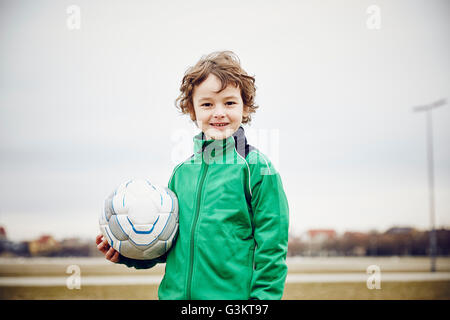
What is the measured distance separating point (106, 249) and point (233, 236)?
84 centimetres

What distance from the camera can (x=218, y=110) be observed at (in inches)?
95.0

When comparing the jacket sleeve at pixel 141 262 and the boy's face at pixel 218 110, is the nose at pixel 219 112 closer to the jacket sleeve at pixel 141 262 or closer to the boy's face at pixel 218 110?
the boy's face at pixel 218 110

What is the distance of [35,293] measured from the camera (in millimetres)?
8703

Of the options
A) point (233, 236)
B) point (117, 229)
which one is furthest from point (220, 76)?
point (117, 229)

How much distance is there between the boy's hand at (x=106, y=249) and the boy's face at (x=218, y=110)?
86 cm

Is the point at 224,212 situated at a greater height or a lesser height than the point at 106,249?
greater

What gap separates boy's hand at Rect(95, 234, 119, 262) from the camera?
253cm

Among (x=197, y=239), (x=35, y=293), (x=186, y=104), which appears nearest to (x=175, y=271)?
(x=197, y=239)

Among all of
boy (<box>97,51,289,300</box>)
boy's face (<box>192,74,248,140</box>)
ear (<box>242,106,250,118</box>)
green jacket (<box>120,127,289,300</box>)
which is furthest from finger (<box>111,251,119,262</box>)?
ear (<box>242,106,250,118</box>)

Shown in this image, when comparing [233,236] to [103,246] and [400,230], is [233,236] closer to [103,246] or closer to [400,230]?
[103,246]

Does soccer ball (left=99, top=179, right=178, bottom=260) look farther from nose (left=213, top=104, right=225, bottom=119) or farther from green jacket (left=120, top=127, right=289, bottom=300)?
nose (left=213, top=104, right=225, bottom=119)

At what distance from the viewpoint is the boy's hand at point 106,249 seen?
99.6 inches

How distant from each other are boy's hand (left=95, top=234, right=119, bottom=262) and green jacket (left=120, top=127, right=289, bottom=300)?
1.17 feet
